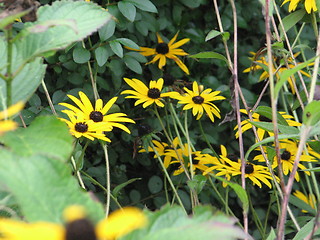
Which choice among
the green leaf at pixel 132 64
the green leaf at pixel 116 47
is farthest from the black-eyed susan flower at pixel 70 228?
the green leaf at pixel 132 64

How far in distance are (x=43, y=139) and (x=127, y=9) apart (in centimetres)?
62

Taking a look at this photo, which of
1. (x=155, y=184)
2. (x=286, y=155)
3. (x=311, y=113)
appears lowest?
(x=155, y=184)

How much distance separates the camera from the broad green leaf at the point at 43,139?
451mm

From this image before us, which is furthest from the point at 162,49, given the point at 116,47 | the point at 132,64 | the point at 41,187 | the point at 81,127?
the point at 41,187

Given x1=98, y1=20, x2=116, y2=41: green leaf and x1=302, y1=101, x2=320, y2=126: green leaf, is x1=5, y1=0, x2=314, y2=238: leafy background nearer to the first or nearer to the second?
x1=98, y1=20, x2=116, y2=41: green leaf

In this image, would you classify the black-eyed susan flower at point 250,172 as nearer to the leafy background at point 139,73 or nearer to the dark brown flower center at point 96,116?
the leafy background at point 139,73

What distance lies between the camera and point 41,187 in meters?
0.37

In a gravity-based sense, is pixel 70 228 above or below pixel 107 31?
above

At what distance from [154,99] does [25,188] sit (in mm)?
722

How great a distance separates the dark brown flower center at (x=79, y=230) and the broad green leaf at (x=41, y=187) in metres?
0.04

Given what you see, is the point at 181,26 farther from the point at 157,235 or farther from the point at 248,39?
the point at 157,235

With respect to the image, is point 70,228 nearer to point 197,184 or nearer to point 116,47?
point 197,184

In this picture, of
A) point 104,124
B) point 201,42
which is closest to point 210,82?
point 201,42

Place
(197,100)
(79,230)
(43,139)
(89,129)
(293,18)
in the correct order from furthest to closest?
(197,100) < (293,18) < (89,129) < (43,139) < (79,230)
